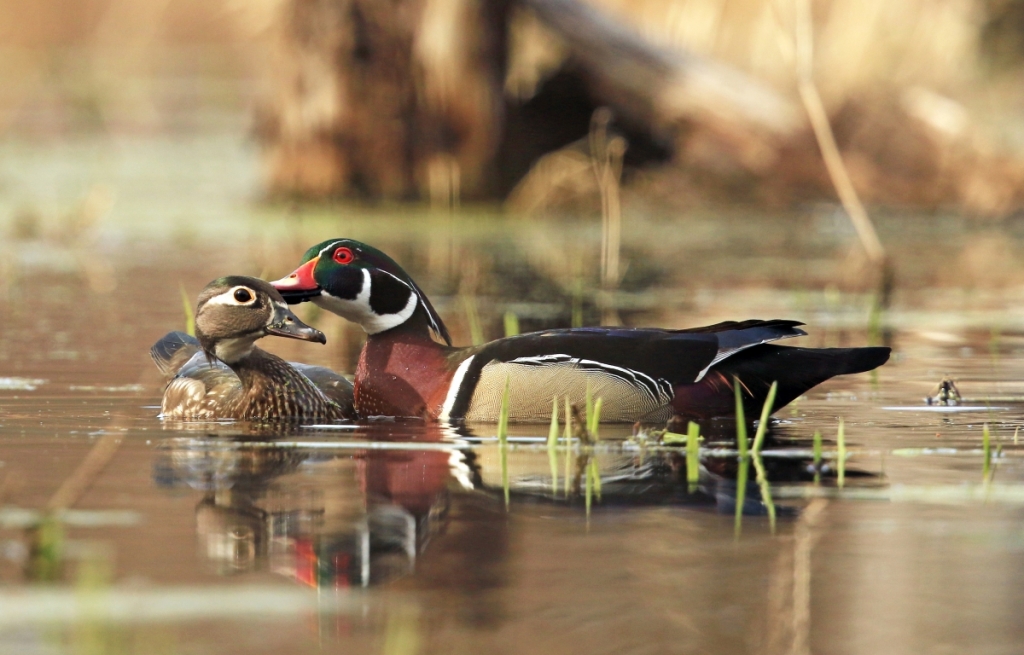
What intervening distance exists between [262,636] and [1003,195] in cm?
1498

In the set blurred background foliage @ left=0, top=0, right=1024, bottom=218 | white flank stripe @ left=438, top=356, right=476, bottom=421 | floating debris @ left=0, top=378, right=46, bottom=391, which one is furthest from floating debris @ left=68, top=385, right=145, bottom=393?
blurred background foliage @ left=0, top=0, right=1024, bottom=218

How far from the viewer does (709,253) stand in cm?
1520

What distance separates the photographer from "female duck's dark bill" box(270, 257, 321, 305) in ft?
24.4

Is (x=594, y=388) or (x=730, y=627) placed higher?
(x=594, y=388)

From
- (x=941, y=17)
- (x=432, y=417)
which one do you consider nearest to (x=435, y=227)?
(x=941, y=17)


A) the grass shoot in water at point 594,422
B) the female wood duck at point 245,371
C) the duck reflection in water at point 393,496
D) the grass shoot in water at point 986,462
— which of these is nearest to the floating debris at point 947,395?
the duck reflection in water at point 393,496

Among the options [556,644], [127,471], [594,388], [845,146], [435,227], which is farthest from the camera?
[845,146]

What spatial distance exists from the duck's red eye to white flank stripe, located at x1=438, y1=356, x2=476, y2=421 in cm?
72

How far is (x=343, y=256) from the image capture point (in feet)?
24.7

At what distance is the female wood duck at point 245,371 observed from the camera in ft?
24.0

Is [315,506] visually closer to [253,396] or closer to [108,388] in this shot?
[253,396]

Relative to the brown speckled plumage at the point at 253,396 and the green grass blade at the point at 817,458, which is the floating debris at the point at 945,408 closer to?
the green grass blade at the point at 817,458

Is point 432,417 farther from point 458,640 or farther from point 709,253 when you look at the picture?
point 709,253

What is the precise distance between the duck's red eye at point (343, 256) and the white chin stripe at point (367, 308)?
3.0 inches
